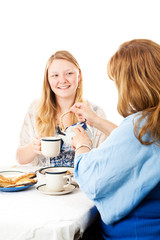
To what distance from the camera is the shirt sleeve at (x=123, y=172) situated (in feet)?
3.28

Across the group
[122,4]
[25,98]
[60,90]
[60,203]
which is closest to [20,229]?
A: [60,203]

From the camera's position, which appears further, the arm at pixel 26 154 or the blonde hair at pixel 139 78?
the arm at pixel 26 154

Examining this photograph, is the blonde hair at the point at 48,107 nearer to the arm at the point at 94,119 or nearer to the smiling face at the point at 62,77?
the smiling face at the point at 62,77

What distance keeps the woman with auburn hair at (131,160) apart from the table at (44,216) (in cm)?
8

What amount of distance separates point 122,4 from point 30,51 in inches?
44.5

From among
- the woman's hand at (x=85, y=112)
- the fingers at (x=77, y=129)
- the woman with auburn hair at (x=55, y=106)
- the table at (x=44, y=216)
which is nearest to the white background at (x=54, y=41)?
the woman with auburn hair at (x=55, y=106)

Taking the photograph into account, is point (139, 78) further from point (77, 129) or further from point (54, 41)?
point (54, 41)

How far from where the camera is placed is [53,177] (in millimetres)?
1234

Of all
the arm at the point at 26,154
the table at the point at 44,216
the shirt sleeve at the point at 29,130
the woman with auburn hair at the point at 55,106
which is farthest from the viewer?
the shirt sleeve at the point at 29,130

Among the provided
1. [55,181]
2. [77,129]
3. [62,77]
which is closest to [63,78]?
[62,77]

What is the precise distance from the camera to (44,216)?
1.00m

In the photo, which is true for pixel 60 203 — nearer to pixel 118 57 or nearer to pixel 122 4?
pixel 118 57

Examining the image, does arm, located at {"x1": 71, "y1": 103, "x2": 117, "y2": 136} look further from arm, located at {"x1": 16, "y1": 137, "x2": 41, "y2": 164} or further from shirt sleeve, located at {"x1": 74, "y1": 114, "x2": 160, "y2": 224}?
shirt sleeve, located at {"x1": 74, "y1": 114, "x2": 160, "y2": 224}

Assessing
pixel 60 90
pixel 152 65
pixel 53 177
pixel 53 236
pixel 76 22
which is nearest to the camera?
pixel 53 236
